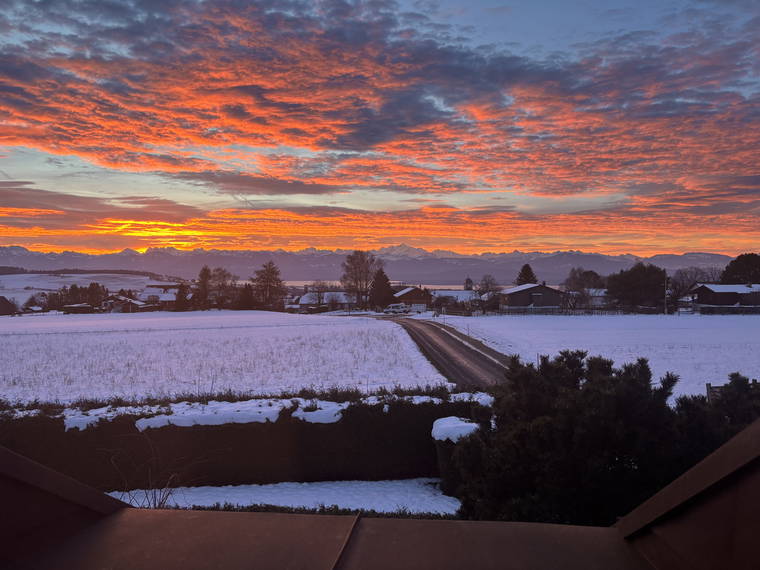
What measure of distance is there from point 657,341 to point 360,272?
7354 centimetres

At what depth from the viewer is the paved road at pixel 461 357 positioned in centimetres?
2531

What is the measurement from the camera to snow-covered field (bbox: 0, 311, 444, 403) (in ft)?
78.4

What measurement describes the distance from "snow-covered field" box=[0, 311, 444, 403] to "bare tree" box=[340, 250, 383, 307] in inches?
2357

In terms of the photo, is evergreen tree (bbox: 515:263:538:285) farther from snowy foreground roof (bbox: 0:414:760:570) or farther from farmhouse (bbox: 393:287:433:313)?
snowy foreground roof (bbox: 0:414:760:570)

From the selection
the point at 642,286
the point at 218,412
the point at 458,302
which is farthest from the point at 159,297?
the point at 218,412

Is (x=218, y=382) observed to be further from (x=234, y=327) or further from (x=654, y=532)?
(x=234, y=327)

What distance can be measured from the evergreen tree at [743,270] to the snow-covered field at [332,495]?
100 m

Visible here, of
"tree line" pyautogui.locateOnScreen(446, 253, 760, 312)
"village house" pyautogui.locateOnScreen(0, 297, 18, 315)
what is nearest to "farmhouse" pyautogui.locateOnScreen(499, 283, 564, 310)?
"tree line" pyautogui.locateOnScreen(446, 253, 760, 312)

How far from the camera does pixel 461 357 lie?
32969 millimetres

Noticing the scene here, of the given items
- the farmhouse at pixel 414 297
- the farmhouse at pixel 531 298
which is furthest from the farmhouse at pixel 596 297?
the farmhouse at pixel 414 297

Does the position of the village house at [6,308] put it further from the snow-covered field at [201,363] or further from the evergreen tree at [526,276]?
the evergreen tree at [526,276]

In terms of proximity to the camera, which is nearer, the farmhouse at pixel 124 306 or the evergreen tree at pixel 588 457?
the evergreen tree at pixel 588 457

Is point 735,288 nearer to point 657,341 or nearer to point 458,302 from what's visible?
point 458,302

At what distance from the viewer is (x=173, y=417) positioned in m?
12.4
